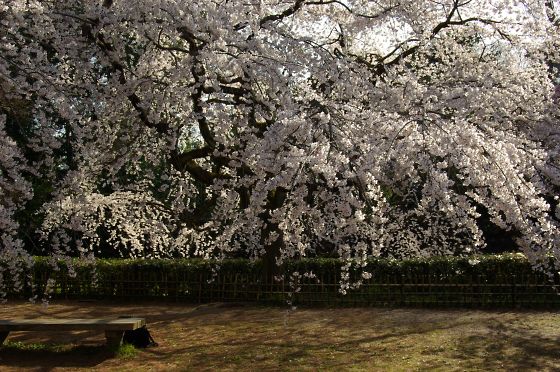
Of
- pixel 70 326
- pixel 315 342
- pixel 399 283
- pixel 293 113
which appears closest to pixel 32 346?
pixel 70 326

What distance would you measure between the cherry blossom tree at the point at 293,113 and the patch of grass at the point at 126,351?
1.42m

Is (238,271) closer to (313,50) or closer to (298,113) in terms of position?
(313,50)

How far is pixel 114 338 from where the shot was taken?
7.00 m

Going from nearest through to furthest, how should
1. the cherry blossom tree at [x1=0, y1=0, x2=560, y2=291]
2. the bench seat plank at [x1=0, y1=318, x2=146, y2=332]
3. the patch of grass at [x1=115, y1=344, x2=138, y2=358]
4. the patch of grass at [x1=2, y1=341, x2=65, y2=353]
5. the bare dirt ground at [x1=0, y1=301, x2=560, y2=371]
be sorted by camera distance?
the cherry blossom tree at [x1=0, y1=0, x2=560, y2=291]
the bare dirt ground at [x1=0, y1=301, x2=560, y2=371]
the bench seat plank at [x1=0, y1=318, x2=146, y2=332]
the patch of grass at [x1=115, y1=344, x2=138, y2=358]
the patch of grass at [x1=2, y1=341, x2=65, y2=353]

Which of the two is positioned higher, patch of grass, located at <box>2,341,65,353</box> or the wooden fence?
the wooden fence

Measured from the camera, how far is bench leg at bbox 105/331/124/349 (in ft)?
22.9

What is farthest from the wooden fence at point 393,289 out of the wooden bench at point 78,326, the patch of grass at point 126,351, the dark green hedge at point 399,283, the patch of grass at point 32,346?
the wooden bench at point 78,326

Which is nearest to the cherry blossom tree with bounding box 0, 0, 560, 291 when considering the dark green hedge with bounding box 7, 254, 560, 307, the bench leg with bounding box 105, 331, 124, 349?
the dark green hedge with bounding box 7, 254, 560, 307

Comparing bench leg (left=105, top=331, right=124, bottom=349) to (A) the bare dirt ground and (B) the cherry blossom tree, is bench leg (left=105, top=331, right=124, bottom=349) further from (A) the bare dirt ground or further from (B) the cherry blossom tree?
(B) the cherry blossom tree

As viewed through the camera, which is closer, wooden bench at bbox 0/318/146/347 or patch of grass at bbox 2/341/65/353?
wooden bench at bbox 0/318/146/347

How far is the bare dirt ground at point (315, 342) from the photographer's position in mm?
6574

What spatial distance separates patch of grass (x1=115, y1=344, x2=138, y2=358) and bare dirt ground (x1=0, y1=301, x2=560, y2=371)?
53 millimetres

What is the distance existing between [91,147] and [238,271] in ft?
16.1

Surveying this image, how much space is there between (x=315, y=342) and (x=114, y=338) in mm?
2577
